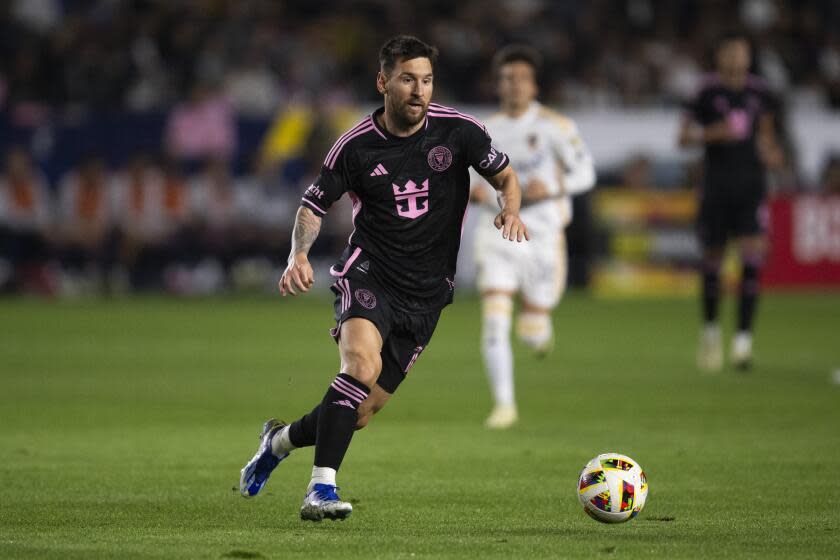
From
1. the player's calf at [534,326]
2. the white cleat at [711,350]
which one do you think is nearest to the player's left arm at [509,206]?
the player's calf at [534,326]

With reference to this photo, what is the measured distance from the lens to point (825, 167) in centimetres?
2534

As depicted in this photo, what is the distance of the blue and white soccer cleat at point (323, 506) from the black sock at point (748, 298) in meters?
8.80

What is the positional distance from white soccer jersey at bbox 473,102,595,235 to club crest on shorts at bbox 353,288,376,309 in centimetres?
431

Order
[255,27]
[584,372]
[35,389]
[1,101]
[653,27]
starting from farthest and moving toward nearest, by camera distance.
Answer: [653,27] < [255,27] < [1,101] < [584,372] < [35,389]

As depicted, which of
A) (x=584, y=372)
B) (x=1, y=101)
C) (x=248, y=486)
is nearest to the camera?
(x=248, y=486)

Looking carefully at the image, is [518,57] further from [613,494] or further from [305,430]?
[613,494]

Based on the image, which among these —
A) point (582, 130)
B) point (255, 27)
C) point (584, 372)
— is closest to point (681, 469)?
point (584, 372)

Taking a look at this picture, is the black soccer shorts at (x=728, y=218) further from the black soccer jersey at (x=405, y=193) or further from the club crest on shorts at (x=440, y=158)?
the club crest on shorts at (x=440, y=158)

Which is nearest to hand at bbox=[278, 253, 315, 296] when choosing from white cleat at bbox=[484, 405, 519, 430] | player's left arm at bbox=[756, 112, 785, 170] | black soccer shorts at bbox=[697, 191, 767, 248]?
white cleat at bbox=[484, 405, 519, 430]

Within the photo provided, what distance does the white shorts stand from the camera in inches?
452

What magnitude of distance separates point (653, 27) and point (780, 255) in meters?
5.56

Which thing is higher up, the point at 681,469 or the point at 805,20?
the point at 805,20

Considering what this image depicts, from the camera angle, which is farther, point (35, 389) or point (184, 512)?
point (35, 389)

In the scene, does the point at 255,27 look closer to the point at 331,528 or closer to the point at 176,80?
the point at 176,80
